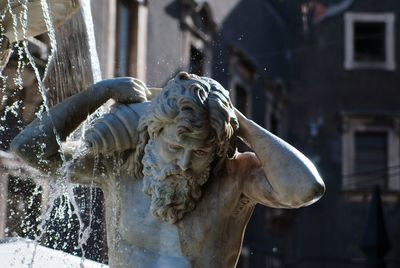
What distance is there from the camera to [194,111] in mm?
3447

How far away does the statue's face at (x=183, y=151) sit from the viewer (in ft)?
11.4

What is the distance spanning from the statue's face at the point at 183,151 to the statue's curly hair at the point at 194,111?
19mm

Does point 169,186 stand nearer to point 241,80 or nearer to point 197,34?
point 197,34

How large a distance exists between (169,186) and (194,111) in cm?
25

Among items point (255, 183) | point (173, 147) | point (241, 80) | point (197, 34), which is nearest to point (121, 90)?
point (173, 147)

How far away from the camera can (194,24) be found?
20.0 metres

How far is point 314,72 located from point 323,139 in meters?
1.76

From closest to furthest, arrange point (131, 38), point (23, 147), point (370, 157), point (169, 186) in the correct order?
point (169, 186) < point (23, 147) < point (131, 38) < point (370, 157)

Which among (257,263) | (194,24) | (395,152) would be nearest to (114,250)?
(194,24)

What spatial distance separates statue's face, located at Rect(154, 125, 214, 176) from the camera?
11.4 feet

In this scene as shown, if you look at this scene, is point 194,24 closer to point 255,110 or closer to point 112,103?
point 255,110

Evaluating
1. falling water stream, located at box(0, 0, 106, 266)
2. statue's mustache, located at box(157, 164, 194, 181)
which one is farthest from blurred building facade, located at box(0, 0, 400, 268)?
statue's mustache, located at box(157, 164, 194, 181)

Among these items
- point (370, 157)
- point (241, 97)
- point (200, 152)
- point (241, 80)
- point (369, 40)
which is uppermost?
point (369, 40)

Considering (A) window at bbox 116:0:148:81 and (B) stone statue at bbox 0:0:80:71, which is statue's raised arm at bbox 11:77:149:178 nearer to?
(B) stone statue at bbox 0:0:80:71
